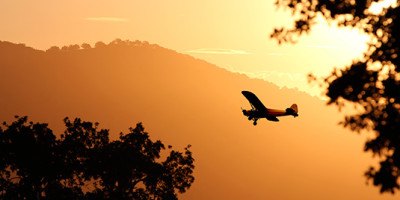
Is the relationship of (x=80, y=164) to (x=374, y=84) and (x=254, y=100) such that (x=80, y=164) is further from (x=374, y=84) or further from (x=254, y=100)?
(x=374, y=84)

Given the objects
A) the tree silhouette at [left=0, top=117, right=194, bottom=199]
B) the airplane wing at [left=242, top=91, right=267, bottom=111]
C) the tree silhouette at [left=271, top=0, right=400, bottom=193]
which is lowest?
the tree silhouette at [left=271, top=0, right=400, bottom=193]

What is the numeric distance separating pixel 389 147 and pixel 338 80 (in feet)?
8.77

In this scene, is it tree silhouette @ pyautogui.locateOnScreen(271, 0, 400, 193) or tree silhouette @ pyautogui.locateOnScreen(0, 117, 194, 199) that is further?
tree silhouette @ pyautogui.locateOnScreen(0, 117, 194, 199)

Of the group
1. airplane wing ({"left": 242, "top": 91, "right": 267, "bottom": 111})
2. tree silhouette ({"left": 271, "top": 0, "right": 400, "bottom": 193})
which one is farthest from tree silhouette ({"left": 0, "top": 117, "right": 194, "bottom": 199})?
tree silhouette ({"left": 271, "top": 0, "right": 400, "bottom": 193})


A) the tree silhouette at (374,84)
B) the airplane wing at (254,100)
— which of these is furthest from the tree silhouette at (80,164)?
the tree silhouette at (374,84)

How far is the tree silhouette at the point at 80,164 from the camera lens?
3866 centimetres

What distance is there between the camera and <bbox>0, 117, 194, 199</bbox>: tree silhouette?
127 ft

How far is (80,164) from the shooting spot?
40062 millimetres

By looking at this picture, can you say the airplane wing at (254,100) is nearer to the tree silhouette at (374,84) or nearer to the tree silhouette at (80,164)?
the tree silhouette at (80,164)

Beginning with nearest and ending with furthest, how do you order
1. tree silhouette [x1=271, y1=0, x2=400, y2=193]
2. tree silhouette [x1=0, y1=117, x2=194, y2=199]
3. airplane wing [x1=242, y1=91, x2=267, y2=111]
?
tree silhouette [x1=271, y1=0, x2=400, y2=193], tree silhouette [x1=0, y1=117, x2=194, y2=199], airplane wing [x1=242, y1=91, x2=267, y2=111]

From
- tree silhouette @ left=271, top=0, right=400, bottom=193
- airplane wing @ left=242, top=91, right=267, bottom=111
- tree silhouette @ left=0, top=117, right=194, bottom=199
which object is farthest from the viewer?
airplane wing @ left=242, top=91, right=267, bottom=111

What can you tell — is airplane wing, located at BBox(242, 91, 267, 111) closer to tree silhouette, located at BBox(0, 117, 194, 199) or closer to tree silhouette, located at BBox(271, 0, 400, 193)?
tree silhouette, located at BBox(0, 117, 194, 199)

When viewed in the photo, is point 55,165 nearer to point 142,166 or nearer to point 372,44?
point 142,166

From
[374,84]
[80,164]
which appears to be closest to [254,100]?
[80,164]
